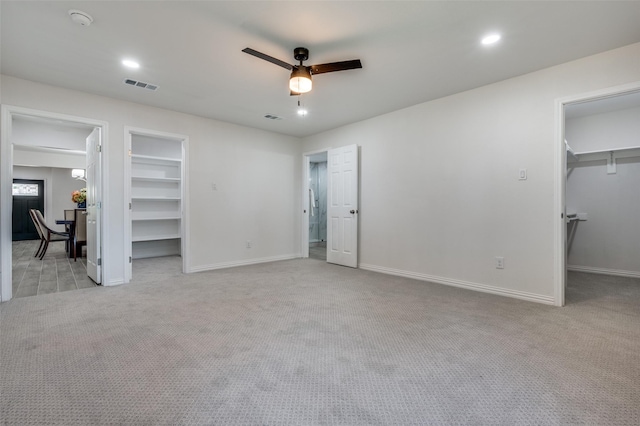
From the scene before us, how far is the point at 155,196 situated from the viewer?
5957 millimetres

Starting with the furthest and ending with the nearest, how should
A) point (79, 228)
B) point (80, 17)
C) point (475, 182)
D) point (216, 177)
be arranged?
point (79, 228) → point (216, 177) → point (475, 182) → point (80, 17)

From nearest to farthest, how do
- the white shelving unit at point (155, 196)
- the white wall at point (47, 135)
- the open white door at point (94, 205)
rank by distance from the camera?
the open white door at point (94, 205) → the white wall at point (47, 135) → the white shelving unit at point (155, 196)

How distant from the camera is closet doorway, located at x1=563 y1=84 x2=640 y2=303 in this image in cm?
430

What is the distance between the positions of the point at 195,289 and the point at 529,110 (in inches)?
173

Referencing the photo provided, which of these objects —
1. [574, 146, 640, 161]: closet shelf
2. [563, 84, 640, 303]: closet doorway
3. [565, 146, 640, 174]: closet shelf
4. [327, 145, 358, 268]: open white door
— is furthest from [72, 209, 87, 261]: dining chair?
[574, 146, 640, 161]: closet shelf

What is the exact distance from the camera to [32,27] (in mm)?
2355

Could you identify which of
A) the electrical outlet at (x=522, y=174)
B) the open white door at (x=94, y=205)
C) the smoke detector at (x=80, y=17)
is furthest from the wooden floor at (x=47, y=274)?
the electrical outlet at (x=522, y=174)

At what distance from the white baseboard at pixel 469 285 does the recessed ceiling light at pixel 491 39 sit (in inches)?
102

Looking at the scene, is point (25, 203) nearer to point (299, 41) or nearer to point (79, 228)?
point (79, 228)

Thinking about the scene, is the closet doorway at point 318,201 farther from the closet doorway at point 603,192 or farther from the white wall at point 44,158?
the white wall at point 44,158

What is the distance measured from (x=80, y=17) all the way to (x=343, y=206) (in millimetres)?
3943

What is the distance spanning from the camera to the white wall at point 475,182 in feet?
10.2

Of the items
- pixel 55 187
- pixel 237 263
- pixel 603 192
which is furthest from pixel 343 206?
pixel 55 187

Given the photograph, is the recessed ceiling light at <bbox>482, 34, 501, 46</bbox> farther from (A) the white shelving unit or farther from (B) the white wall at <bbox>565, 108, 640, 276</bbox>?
(A) the white shelving unit
